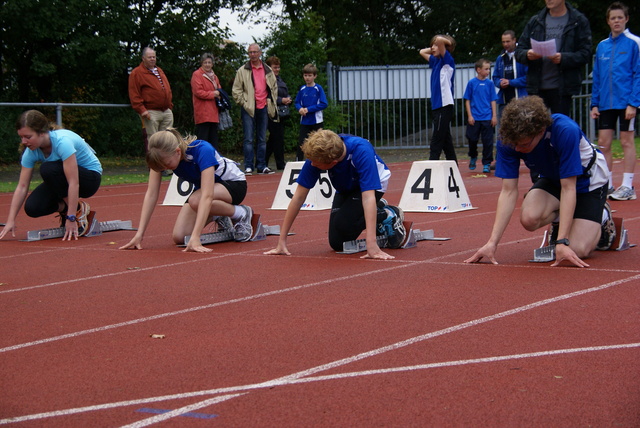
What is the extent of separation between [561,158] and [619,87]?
4.29m

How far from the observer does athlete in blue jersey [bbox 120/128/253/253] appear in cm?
742

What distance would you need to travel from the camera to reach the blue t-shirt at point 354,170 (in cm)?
704

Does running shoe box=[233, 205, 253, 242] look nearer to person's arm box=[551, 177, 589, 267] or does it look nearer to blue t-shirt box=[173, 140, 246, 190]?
blue t-shirt box=[173, 140, 246, 190]

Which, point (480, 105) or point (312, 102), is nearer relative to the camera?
point (480, 105)

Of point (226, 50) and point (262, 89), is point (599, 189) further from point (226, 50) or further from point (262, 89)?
point (226, 50)

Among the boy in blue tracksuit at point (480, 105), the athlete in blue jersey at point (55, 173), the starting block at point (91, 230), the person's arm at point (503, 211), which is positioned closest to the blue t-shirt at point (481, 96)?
the boy in blue tracksuit at point (480, 105)

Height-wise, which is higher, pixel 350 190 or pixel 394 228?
pixel 350 190

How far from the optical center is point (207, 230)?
9.34m

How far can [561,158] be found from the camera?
6.29 meters

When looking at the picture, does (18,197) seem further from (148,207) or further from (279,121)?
(279,121)

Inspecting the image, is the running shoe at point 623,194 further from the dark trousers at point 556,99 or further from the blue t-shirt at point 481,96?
the blue t-shirt at point 481,96

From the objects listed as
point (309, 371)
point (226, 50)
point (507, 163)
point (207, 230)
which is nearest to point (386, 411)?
point (309, 371)

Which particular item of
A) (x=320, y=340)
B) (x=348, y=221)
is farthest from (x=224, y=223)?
(x=320, y=340)

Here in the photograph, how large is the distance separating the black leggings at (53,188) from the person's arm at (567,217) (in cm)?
483
